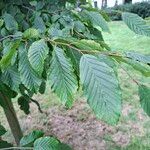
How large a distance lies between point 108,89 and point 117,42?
941cm

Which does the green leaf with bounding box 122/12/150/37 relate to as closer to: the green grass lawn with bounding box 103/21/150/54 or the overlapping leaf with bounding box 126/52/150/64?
the overlapping leaf with bounding box 126/52/150/64

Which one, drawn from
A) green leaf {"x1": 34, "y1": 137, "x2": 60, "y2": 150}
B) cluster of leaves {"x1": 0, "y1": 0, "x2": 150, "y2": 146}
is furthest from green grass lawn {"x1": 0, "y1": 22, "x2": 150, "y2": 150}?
cluster of leaves {"x1": 0, "y1": 0, "x2": 150, "y2": 146}

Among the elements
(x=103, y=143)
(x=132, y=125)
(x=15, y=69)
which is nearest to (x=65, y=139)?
(x=103, y=143)

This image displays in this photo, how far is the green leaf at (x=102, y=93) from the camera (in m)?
0.93

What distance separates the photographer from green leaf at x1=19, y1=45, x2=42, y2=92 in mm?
1424

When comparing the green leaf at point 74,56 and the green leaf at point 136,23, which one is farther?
the green leaf at point 136,23

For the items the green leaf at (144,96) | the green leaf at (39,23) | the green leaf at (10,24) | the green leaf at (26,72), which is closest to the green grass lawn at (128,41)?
the green leaf at (39,23)

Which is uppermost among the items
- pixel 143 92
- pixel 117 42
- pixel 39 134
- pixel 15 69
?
pixel 143 92

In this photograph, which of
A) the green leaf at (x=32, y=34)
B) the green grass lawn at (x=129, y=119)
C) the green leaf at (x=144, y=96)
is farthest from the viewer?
the green grass lawn at (x=129, y=119)

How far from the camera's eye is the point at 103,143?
4.42 meters

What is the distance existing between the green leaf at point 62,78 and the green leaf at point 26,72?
1.01 ft

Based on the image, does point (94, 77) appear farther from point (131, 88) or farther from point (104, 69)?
point (131, 88)

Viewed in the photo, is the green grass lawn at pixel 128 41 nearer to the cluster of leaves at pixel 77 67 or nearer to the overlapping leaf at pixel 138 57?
the cluster of leaves at pixel 77 67

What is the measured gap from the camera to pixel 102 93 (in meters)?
0.93
